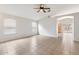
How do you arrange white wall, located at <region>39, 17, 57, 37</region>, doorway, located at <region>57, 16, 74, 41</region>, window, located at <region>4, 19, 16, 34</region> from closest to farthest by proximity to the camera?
window, located at <region>4, 19, 16, 34</region>
white wall, located at <region>39, 17, 57, 37</region>
doorway, located at <region>57, 16, 74, 41</region>

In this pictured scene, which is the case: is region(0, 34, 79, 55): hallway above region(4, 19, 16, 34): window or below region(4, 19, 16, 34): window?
below

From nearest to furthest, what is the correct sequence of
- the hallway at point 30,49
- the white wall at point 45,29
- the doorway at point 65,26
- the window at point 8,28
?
the hallway at point 30,49, the window at point 8,28, the white wall at point 45,29, the doorway at point 65,26

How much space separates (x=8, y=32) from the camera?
3471 millimetres

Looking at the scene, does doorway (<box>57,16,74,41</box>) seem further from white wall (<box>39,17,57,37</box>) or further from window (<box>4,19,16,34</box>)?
window (<box>4,19,16,34</box>)

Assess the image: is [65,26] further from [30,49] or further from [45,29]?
[30,49]

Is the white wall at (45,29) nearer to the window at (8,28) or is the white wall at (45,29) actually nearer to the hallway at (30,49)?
the hallway at (30,49)

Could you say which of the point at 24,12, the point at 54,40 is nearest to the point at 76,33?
the point at 54,40

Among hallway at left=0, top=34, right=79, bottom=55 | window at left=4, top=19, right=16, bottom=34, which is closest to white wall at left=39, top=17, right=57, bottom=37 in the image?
hallway at left=0, top=34, right=79, bottom=55

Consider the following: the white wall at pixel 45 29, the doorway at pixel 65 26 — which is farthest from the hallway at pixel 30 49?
the doorway at pixel 65 26

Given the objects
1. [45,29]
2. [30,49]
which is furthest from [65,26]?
[30,49]
